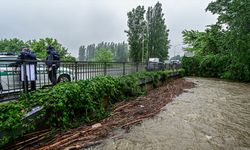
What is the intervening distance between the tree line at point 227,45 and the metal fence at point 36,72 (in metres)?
11.8

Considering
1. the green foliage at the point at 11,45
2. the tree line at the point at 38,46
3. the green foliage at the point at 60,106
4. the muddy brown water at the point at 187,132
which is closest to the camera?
the green foliage at the point at 60,106

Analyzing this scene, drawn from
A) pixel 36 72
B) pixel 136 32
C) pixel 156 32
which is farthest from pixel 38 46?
pixel 36 72

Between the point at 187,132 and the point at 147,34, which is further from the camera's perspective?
the point at 147,34

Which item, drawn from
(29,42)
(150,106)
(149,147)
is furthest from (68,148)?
(29,42)

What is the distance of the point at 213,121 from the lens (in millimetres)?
5555

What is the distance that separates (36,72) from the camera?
5645 mm

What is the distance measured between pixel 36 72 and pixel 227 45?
16553 millimetres

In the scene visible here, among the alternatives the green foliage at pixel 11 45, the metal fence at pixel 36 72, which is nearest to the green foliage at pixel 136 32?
the green foliage at pixel 11 45

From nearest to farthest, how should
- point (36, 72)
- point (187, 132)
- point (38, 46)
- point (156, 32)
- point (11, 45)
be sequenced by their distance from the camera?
point (187, 132)
point (36, 72)
point (38, 46)
point (156, 32)
point (11, 45)

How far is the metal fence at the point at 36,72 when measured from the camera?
190 inches

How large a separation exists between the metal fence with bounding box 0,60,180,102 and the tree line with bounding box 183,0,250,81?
1181 cm

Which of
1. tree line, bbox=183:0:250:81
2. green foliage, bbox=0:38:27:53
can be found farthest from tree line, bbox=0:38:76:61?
tree line, bbox=183:0:250:81

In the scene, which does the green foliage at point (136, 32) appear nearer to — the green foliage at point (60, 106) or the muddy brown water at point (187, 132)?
the green foliage at point (60, 106)

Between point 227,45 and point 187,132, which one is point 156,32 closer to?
point 227,45
